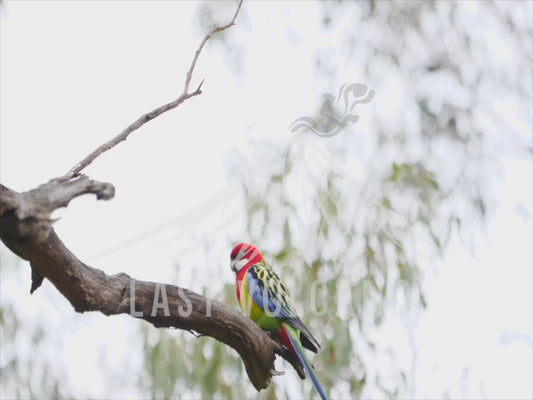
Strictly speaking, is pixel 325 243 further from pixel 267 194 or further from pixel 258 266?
pixel 258 266

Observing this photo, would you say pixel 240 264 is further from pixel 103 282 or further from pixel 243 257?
pixel 103 282

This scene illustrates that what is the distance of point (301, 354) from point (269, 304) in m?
0.32

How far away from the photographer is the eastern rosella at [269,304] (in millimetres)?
3156

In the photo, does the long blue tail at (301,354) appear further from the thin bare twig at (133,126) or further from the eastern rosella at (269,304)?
the thin bare twig at (133,126)

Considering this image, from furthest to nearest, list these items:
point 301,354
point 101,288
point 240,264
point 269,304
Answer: point 240,264
point 269,304
point 301,354
point 101,288

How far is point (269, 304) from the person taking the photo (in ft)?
11.0

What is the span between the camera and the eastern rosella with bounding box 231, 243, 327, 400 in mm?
3156

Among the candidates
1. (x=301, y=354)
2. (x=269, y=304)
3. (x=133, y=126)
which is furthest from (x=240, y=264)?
(x=133, y=126)

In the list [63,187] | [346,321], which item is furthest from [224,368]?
[63,187]

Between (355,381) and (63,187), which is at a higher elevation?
(355,381)

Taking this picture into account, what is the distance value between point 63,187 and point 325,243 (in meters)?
2.96

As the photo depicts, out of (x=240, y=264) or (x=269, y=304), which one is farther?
(x=240, y=264)

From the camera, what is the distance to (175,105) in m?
2.45

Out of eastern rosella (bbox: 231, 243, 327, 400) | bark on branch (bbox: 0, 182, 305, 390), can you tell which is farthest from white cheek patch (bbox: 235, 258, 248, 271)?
bark on branch (bbox: 0, 182, 305, 390)
